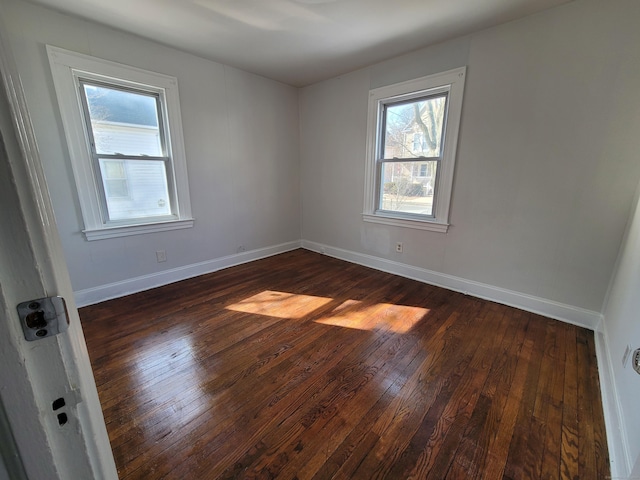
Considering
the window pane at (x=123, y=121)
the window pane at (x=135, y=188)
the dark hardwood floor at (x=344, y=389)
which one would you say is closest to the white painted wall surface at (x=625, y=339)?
the dark hardwood floor at (x=344, y=389)

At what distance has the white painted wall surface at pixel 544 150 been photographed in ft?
6.39

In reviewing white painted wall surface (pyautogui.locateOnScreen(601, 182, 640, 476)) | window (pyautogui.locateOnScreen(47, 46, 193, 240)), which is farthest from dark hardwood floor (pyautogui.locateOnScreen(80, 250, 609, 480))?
window (pyautogui.locateOnScreen(47, 46, 193, 240))

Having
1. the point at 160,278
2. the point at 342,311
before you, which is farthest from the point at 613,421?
the point at 160,278

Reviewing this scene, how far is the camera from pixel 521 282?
8.25 feet

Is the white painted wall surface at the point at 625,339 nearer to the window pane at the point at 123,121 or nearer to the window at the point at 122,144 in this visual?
the window at the point at 122,144

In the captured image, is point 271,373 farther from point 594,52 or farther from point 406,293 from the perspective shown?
point 594,52

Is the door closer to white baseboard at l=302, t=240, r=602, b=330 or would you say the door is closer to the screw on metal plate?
the screw on metal plate

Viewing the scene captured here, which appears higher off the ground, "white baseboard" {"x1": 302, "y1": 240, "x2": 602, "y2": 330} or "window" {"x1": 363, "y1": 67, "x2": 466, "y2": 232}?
"window" {"x1": 363, "y1": 67, "x2": 466, "y2": 232}

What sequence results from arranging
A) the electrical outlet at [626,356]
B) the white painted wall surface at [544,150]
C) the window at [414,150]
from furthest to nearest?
the window at [414,150]
the white painted wall surface at [544,150]
the electrical outlet at [626,356]

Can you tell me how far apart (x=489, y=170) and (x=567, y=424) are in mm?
2012

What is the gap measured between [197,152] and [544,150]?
3437 mm

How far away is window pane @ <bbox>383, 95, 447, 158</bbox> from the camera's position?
2836 mm

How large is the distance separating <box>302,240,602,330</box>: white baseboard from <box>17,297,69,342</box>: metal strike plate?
10.3 feet

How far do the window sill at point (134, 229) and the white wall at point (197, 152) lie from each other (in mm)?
58
